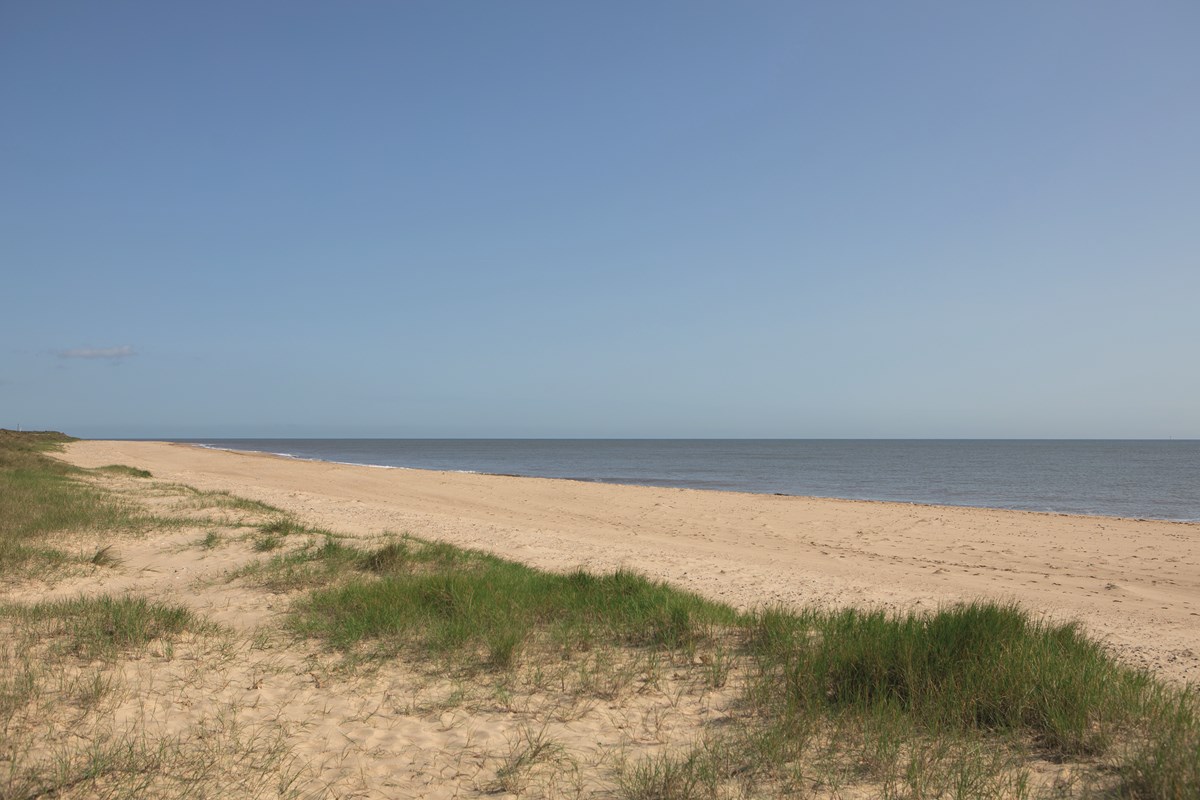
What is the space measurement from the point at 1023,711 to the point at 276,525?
12.0 m

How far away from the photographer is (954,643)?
18.5 feet

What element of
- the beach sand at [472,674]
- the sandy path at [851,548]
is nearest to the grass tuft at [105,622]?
the beach sand at [472,674]

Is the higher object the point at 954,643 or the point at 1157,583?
the point at 954,643

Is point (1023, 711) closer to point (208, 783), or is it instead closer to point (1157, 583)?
point (208, 783)

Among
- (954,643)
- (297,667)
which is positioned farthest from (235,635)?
(954,643)

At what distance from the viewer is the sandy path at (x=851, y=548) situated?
34.1 ft

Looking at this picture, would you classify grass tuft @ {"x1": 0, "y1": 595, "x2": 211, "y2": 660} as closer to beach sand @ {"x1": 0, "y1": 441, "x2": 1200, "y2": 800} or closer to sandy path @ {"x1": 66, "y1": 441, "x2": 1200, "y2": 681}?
beach sand @ {"x1": 0, "y1": 441, "x2": 1200, "y2": 800}

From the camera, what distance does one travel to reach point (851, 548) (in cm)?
1712

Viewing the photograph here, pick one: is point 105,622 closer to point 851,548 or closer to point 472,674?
point 472,674

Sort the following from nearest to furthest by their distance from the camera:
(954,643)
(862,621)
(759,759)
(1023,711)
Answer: (759,759) → (1023,711) → (954,643) → (862,621)

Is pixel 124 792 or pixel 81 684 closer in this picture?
pixel 124 792

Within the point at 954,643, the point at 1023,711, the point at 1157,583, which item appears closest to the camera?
the point at 1023,711

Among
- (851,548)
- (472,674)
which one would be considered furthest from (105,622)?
(851,548)

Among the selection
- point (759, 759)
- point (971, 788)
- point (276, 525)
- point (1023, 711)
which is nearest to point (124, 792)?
point (759, 759)
